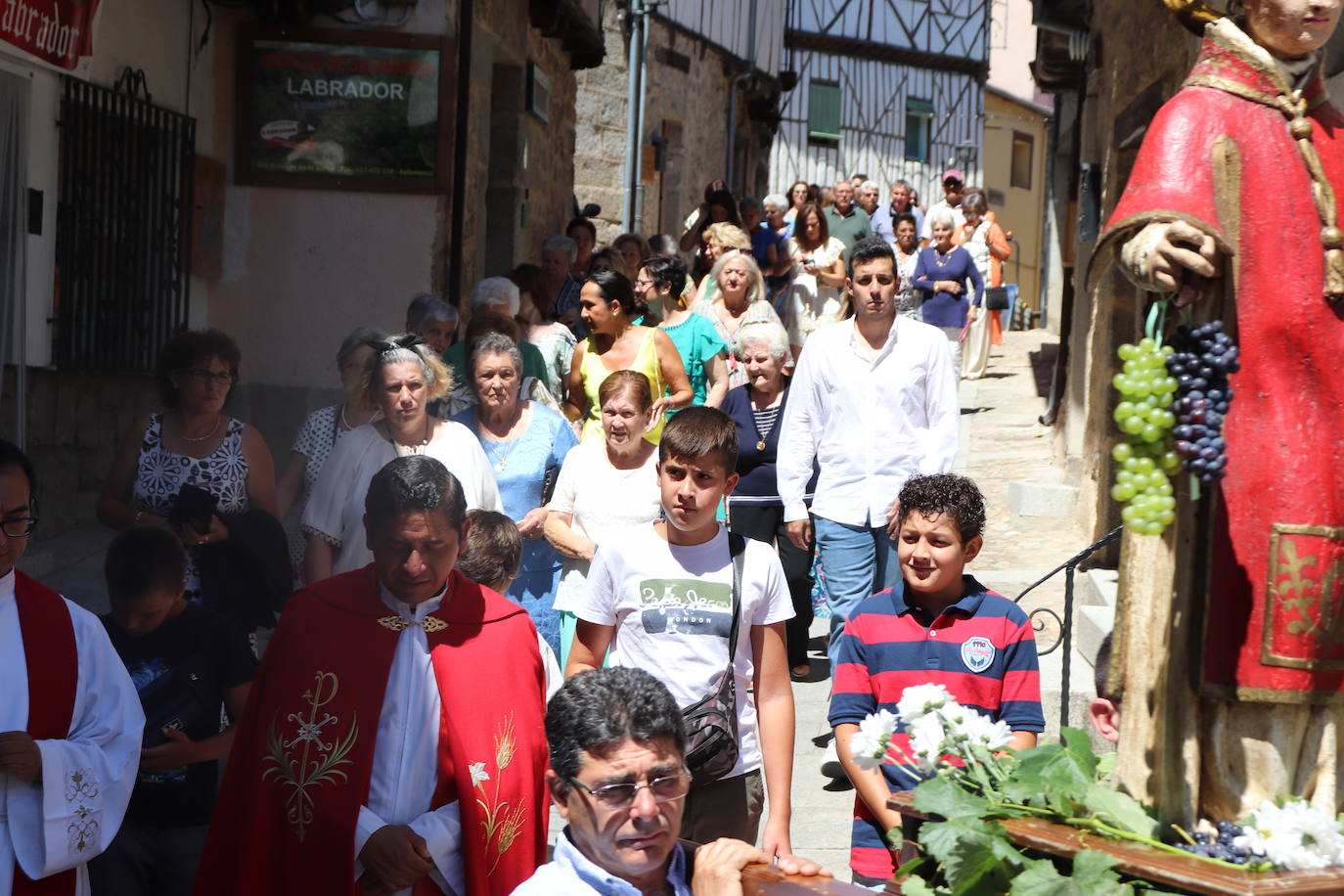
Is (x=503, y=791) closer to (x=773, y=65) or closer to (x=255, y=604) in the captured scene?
(x=255, y=604)

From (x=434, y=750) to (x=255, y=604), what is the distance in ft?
5.58

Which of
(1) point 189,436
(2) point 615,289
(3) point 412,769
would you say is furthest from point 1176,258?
(2) point 615,289

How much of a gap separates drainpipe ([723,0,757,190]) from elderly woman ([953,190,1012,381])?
6755mm

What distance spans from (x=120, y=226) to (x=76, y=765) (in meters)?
5.42

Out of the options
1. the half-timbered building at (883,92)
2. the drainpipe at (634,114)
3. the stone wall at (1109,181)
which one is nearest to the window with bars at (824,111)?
the half-timbered building at (883,92)

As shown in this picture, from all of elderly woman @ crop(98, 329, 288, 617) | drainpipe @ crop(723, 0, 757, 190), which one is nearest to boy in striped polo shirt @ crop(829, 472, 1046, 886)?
elderly woman @ crop(98, 329, 288, 617)

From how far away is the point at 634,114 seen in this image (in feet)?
56.5

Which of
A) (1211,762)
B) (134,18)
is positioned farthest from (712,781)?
(134,18)

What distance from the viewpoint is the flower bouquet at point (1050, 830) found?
110 inches

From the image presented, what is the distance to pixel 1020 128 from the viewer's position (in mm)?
36938

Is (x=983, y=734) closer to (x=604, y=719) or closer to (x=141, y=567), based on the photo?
(x=604, y=719)

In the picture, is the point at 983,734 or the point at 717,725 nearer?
the point at 983,734

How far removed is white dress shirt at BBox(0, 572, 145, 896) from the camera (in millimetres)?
3549

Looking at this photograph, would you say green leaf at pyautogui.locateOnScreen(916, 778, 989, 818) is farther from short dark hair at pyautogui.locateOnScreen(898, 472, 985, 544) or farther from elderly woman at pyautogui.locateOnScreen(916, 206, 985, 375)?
elderly woman at pyautogui.locateOnScreen(916, 206, 985, 375)
